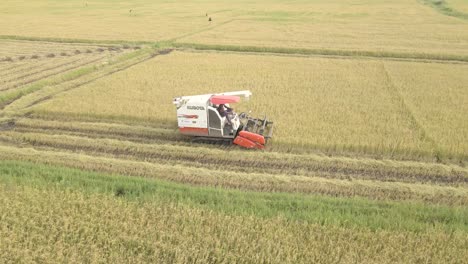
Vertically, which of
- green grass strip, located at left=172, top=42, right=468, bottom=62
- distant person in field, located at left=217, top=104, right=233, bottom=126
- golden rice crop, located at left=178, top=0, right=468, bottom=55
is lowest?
distant person in field, located at left=217, top=104, right=233, bottom=126

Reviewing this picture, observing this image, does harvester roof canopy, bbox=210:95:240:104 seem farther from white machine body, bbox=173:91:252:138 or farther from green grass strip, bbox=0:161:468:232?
green grass strip, bbox=0:161:468:232

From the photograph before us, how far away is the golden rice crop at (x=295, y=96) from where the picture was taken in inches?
529

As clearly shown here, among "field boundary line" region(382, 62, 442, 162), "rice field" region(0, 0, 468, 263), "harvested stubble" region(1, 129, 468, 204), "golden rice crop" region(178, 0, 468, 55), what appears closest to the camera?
"rice field" region(0, 0, 468, 263)

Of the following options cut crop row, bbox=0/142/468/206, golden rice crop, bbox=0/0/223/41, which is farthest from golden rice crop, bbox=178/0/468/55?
cut crop row, bbox=0/142/468/206

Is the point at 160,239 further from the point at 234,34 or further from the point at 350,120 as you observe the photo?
the point at 234,34

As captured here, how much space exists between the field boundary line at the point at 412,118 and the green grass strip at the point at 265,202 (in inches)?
137

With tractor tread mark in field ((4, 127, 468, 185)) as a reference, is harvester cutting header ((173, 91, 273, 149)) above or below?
above

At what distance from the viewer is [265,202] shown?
31.7ft

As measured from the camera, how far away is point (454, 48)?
29453mm

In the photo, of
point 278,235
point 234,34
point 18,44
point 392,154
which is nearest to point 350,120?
point 392,154

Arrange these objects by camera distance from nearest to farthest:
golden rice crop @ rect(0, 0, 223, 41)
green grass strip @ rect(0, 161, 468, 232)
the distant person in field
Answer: green grass strip @ rect(0, 161, 468, 232)
the distant person in field
golden rice crop @ rect(0, 0, 223, 41)

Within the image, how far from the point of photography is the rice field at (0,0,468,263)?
7.71 meters

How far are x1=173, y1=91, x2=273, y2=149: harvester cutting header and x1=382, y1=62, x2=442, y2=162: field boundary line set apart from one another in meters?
5.73

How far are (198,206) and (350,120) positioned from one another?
8489 millimetres
